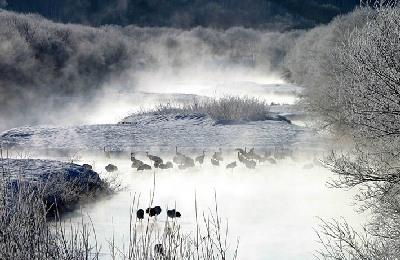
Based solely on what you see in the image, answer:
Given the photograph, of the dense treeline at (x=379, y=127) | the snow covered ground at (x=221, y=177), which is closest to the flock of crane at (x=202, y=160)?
the snow covered ground at (x=221, y=177)

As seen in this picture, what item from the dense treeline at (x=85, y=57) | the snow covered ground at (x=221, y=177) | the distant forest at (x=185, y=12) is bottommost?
the snow covered ground at (x=221, y=177)

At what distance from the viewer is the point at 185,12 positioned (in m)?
93.8

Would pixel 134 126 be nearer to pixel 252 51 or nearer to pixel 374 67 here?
pixel 374 67

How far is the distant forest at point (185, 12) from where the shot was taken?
8694 centimetres

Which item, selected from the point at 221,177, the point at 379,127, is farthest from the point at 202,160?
the point at 379,127

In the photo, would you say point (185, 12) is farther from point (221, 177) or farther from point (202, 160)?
point (221, 177)

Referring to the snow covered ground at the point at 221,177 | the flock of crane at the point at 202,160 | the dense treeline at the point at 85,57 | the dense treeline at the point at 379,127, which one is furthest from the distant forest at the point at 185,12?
the dense treeline at the point at 379,127

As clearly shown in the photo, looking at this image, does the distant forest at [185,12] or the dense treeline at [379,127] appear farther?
the distant forest at [185,12]

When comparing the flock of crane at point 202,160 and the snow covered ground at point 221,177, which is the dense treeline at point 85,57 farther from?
the flock of crane at point 202,160

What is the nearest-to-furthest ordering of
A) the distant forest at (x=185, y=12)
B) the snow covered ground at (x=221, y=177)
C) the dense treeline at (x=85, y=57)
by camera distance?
the snow covered ground at (x=221, y=177) < the dense treeline at (x=85, y=57) < the distant forest at (x=185, y=12)

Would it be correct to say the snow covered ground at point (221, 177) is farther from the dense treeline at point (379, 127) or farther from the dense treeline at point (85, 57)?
the dense treeline at point (85, 57)

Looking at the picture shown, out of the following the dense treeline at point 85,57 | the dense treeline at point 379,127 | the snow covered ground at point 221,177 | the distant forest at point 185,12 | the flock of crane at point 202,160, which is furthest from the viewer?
the distant forest at point 185,12

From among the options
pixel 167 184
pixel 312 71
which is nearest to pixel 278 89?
pixel 312 71

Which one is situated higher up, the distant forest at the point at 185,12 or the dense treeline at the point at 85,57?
the distant forest at the point at 185,12
